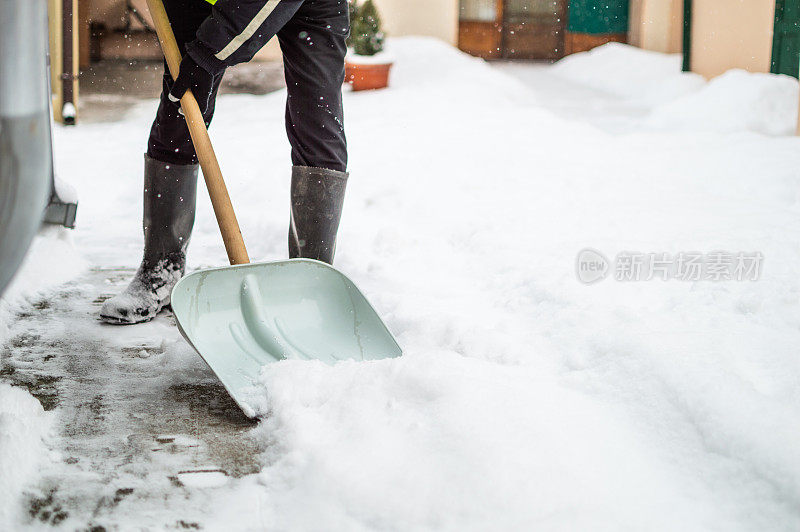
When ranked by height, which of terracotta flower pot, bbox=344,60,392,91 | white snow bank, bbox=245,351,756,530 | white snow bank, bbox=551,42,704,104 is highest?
terracotta flower pot, bbox=344,60,392,91

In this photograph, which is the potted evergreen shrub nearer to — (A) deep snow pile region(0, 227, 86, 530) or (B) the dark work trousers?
(A) deep snow pile region(0, 227, 86, 530)

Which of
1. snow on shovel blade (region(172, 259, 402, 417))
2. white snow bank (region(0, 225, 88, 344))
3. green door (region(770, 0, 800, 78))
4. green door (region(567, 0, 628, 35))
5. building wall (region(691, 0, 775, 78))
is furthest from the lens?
green door (region(567, 0, 628, 35))

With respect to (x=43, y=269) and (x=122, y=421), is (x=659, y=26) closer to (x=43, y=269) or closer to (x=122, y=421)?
(x=43, y=269)

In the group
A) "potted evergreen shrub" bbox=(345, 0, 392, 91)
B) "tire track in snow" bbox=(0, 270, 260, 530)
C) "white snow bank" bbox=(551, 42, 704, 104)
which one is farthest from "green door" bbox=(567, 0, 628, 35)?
"tire track in snow" bbox=(0, 270, 260, 530)

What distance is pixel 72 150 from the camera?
3.94 m

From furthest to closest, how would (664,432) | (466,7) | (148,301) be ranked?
(466,7) → (148,301) → (664,432)

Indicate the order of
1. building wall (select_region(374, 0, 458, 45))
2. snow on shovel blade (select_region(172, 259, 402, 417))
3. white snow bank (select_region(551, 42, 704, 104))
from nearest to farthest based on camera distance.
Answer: snow on shovel blade (select_region(172, 259, 402, 417))
white snow bank (select_region(551, 42, 704, 104))
building wall (select_region(374, 0, 458, 45))

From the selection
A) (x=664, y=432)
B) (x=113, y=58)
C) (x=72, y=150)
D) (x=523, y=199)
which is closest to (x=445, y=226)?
(x=523, y=199)

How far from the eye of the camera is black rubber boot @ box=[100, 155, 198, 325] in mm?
1999

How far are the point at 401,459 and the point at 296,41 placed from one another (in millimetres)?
1053

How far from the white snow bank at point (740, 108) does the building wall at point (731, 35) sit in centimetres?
62

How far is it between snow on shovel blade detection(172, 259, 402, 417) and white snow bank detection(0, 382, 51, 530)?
29 centimetres

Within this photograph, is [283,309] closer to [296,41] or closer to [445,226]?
[296,41]

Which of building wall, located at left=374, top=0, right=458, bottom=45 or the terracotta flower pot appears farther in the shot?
building wall, located at left=374, top=0, right=458, bottom=45
